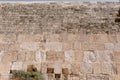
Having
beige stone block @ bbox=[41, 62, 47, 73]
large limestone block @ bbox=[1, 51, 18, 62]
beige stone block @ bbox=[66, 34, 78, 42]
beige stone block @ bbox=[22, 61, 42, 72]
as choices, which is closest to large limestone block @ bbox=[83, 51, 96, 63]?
beige stone block @ bbox=[66, 34, 78, 42]

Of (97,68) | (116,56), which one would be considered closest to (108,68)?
(97,68)

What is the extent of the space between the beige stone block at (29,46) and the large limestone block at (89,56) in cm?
93

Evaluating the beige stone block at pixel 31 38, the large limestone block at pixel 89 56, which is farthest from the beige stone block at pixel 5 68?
the large limestone block at pixel 89 56

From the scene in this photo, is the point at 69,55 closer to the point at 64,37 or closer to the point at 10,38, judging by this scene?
the point at 64,37

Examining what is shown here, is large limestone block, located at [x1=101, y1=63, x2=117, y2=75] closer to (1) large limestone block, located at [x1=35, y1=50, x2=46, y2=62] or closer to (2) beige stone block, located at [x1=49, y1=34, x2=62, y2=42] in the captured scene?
(2) beige stone block, located at [x1=49, y1=34, x2=62, y2=42]

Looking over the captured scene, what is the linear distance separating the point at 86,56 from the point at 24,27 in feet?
4.54

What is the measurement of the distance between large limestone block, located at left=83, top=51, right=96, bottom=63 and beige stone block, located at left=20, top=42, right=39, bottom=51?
3.05 feet

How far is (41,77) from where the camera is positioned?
500 centimetres

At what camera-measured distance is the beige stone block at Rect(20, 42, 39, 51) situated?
535 cm

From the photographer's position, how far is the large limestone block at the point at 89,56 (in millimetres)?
5195

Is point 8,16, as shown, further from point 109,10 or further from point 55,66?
point 109,10

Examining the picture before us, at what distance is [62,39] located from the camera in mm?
5461

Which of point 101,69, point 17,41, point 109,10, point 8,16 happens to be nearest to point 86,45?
point 101,69

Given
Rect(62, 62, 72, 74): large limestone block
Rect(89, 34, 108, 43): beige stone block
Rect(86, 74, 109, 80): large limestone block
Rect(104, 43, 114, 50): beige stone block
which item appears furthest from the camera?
Rect(89, 34, 108, 43): beige stone block
